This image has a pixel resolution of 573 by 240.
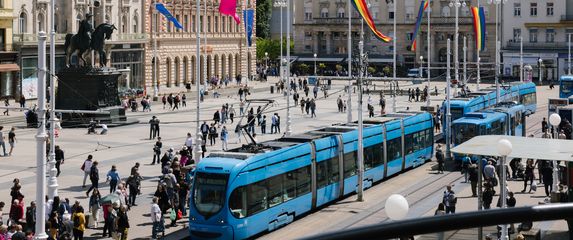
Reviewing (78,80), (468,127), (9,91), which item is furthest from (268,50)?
(468,127)

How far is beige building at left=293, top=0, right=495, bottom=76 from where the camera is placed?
12475cm

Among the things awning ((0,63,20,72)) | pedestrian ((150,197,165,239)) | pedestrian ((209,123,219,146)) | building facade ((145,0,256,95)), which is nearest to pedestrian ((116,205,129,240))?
pedestrian ((150,197,165,239))

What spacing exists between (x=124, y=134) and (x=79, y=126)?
4.55 metres

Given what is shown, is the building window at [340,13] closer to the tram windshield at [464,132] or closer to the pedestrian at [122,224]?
the tram windshield at [464,132]

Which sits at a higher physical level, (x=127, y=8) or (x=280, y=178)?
(x=127, y=8)

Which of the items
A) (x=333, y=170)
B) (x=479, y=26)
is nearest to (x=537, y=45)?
(x=479, y=26)

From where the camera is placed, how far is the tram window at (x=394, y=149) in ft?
119

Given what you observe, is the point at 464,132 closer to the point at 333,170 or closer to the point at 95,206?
the point at 333,170

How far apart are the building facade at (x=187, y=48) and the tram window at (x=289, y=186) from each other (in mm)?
54842

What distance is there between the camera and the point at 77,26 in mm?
77750

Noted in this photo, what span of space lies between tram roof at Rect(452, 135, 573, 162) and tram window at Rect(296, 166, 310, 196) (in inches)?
213

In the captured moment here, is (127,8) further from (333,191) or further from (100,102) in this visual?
(333,191)

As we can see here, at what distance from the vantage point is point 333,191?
101 feet

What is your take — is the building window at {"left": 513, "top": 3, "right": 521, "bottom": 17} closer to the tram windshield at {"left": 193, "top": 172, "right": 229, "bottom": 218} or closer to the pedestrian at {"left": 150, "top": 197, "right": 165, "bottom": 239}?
the pedestrian at {"left": 150, "top": 197, "right": 165, "bottom": 239}
